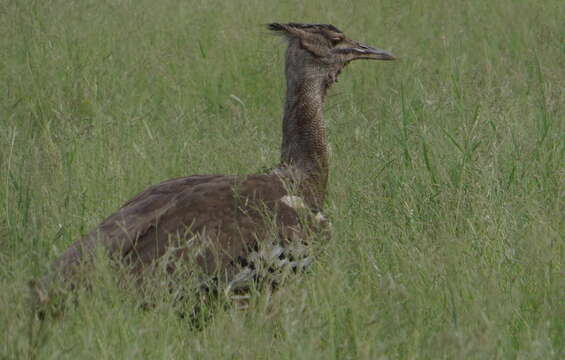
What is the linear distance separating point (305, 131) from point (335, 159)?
70 centimetres

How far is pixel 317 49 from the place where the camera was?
175 inches

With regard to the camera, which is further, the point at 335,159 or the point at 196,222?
the point at 335,159

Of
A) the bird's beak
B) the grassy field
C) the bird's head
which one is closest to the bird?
the grassy field

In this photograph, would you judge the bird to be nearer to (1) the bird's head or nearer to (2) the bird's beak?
(1) the bird's head

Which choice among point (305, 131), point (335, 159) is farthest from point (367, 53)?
point (335, 159)

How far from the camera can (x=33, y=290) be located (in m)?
2.69

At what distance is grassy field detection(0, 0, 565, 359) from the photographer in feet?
9.45

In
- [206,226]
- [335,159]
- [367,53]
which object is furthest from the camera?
[335,159]

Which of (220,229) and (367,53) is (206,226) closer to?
(220,229)

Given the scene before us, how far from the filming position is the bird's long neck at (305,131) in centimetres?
427

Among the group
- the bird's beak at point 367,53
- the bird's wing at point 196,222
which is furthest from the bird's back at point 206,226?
the bird's beak at point 367,53

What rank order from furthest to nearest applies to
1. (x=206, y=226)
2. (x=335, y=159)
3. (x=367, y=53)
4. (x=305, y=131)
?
(x=335, y=159)
(x=367, y=53)
(x=305, y=131)
(x=206, y=226)

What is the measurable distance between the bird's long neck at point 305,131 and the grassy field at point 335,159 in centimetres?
16

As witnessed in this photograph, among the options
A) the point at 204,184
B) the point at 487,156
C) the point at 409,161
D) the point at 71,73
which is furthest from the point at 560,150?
the point at 71,73
